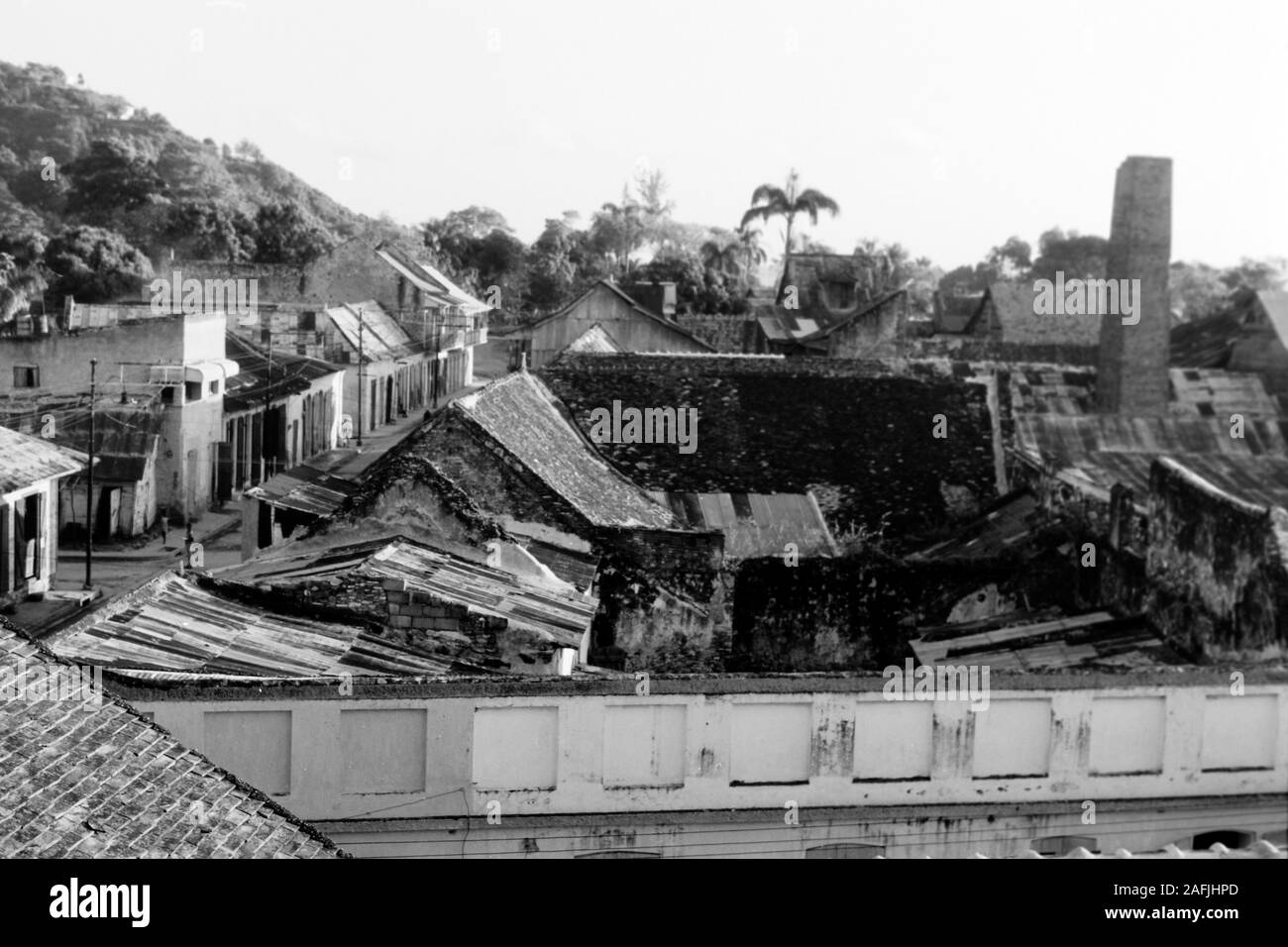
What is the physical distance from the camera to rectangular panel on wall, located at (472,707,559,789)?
55.4 feet

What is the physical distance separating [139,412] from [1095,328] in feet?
153

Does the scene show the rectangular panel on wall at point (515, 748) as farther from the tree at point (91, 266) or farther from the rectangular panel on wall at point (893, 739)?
the tree at point (91, 266)

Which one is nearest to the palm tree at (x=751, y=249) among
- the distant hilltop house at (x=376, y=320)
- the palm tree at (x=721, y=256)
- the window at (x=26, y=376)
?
the palm tree at (x=721, y=256)

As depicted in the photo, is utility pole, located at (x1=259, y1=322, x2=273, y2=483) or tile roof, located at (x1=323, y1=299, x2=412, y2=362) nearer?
utility pole, located at (x1=259, y1=322, x2=273, y2=483)

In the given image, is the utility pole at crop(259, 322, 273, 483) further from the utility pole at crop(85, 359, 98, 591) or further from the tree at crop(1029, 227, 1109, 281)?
the tree at crop(1029, 227, 1109, 281)

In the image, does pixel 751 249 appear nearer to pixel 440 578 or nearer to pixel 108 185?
pixel 108 185

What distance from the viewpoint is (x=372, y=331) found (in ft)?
210

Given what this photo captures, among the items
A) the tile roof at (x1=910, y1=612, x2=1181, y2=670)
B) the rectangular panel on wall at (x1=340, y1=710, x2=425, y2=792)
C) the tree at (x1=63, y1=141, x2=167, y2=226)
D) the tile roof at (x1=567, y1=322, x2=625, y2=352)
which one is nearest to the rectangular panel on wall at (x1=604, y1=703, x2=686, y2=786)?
the rectangular panel on wall at (x1=340, y1=710, x2=425, y2=792)

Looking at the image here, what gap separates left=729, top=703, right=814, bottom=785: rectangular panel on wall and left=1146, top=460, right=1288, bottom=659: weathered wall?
644 cm

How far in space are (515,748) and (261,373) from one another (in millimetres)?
35047

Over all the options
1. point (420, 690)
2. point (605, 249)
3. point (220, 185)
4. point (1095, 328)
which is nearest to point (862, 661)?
point (420, 690)

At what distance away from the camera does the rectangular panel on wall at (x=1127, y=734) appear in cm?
1833

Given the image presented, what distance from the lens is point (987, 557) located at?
28719mm
